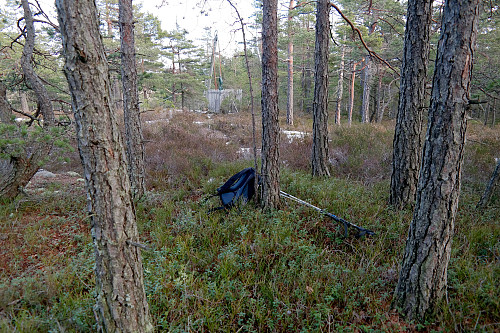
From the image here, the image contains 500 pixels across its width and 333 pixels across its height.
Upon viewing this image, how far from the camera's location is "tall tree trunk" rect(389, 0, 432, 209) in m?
4.30

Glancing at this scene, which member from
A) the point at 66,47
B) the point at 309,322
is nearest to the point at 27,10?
the point at 66,47

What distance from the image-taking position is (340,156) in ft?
26.7

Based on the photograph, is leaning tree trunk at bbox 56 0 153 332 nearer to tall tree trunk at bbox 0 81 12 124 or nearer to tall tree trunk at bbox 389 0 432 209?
tall tree trunk at bbox 389 0 432 209

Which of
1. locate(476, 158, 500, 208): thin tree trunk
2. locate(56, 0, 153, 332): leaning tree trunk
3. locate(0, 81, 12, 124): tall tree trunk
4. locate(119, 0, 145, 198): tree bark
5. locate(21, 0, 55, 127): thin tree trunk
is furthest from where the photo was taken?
locate(21, 0, 55, 127): thin tree trunk

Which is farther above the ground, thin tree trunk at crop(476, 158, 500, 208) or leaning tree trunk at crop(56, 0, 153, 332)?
leaning tree trunk at crop(56, 0, 153, 332)

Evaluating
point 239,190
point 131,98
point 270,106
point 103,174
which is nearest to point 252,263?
point 239,190

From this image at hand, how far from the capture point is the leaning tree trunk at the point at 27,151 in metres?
5.27

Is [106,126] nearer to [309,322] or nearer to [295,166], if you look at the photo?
[309,322]

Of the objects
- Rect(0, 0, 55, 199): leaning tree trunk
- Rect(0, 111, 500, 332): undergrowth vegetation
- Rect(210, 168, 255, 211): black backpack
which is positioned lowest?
Rect(0, 111, 500, 332): undergrowth vegetation

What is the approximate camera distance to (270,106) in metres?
4.55

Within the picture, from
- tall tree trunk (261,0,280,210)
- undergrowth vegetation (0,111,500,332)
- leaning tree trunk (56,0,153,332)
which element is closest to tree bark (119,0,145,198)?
undergrowth vegetation (0,111,500,332)

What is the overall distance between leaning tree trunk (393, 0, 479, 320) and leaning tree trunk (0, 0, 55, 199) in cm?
599

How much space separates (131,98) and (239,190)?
9.67 ft

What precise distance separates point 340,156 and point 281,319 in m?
6.37
